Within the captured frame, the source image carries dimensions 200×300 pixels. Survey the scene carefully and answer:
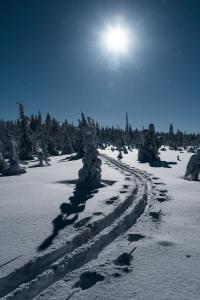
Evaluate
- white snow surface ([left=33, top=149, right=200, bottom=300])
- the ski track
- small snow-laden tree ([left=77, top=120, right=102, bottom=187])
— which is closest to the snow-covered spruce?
small snow-laden tree ([left=77, top=120, right=102, bottom=187])

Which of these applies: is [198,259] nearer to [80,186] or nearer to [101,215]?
[101,215]

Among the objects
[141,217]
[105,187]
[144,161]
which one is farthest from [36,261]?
[144,161]

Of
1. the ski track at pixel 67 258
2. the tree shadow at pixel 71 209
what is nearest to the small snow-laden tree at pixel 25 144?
the tree shadow at pixel 71 209

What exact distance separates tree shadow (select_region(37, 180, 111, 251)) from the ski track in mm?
646

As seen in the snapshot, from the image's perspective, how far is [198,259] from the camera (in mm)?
6477

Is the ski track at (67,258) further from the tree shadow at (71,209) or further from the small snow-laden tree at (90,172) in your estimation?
the small snow-laden tree at (90,172)

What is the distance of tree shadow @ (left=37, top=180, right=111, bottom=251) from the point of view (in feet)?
25.8

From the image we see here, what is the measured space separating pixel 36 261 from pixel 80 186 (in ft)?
37.6

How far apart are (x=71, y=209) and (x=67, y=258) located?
4.88 m

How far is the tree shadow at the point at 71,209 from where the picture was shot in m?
7.88

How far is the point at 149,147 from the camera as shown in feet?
141

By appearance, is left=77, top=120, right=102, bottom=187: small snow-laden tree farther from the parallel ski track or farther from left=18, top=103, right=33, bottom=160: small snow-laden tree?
left=18, top=103, right=33, bottom=160: small snow-laden tree

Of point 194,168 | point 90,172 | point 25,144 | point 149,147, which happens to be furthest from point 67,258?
point 25,144

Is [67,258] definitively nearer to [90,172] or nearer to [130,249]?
[130,249]
